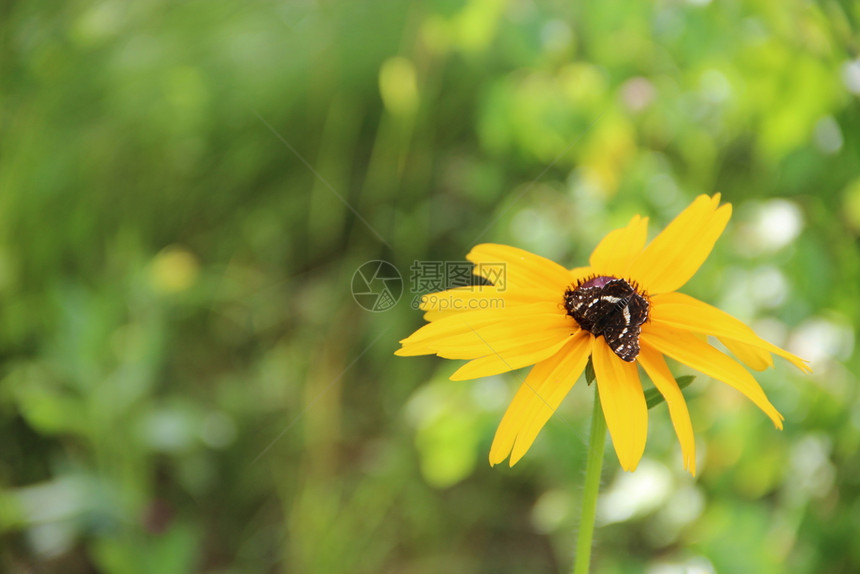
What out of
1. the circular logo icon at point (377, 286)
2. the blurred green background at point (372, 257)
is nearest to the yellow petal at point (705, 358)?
the circular logo icon at point (377, 286)

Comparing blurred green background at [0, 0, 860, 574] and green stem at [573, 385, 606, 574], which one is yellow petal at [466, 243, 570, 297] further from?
blurred green background at [0, 0, 860, 574]

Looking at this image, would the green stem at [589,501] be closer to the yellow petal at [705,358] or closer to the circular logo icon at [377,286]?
the yellow petal at [705,358]

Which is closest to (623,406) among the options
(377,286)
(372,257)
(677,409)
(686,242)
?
(677,409)

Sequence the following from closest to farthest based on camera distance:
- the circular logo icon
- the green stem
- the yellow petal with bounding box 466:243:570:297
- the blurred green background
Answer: the green stem, the yellow petal with bounding box 466:243:570:297, the circular logo icon, the blurred green background

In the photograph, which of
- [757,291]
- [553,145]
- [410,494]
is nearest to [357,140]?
[553,145]

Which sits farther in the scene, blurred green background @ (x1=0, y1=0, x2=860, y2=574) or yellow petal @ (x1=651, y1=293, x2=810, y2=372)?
blurred green background @ (x1=0, y1=0, x2=860, y2=574)

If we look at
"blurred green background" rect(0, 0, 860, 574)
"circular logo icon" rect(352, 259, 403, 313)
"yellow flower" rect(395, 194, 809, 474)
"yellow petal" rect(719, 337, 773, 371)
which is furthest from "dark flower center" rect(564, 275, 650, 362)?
"blurred green background" rect(0, 0, 860, 574)

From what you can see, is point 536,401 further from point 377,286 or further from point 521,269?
point 377,286
